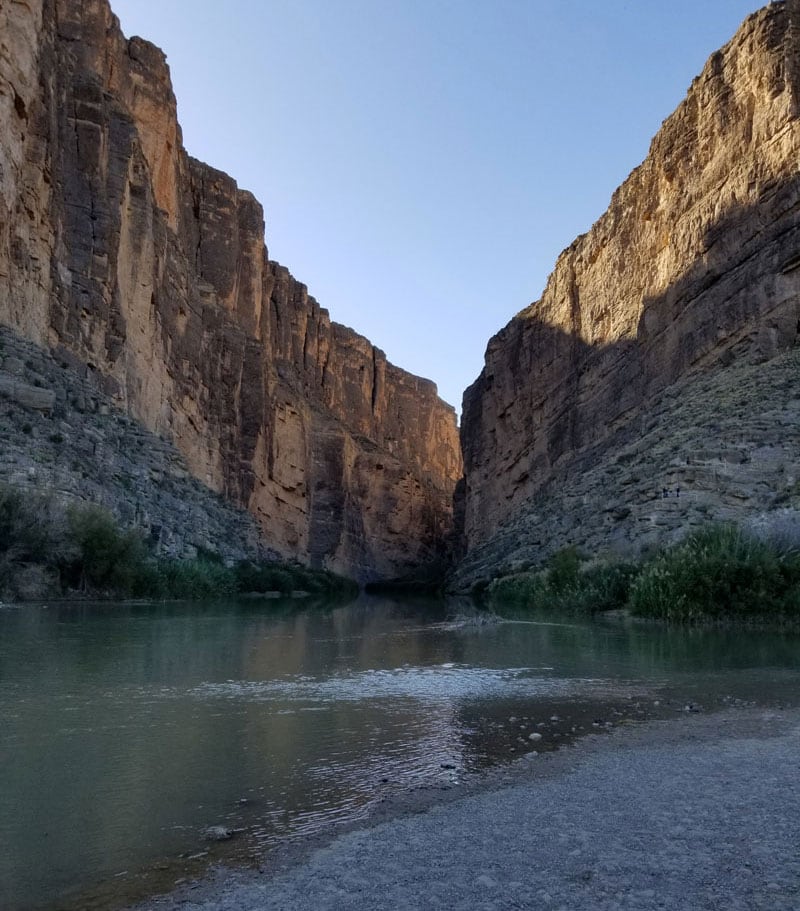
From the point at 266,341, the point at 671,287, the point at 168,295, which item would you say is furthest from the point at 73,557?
the point at 266,341

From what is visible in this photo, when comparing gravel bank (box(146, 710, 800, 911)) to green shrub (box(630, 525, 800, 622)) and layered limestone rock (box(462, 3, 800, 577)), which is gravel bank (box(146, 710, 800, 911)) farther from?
layered limestone rock (box(462, 3, 800, 577))

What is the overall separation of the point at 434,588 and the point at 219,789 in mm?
54232

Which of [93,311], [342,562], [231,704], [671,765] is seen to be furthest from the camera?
[342,562]

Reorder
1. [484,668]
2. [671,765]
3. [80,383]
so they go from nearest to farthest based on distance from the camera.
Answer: [671,765], [484,668], [80,383]

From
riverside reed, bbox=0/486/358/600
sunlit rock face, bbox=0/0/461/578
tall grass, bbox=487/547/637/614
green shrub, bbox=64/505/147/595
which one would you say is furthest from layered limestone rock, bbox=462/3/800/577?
sunlit rock face, bbox=0/0/461/578

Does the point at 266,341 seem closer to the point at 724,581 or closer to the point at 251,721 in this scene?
the point at 724,581

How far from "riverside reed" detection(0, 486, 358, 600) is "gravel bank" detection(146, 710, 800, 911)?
622 inches

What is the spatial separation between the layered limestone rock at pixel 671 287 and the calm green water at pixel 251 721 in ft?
39.3

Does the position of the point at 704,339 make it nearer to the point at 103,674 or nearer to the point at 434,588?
the point at 103,674

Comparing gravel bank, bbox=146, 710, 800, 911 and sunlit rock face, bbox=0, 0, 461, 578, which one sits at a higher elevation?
sunlit rock face, bbox=0, 0, 461, 578

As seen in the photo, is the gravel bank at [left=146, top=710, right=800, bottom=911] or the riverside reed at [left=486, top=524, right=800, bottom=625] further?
the riverside reed at [left=486, top=524, right=800, bottom=625]

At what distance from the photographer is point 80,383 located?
26.9 metres

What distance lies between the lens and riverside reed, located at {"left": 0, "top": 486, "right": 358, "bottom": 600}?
17.2 meters

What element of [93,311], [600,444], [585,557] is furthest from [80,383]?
[600,444]
